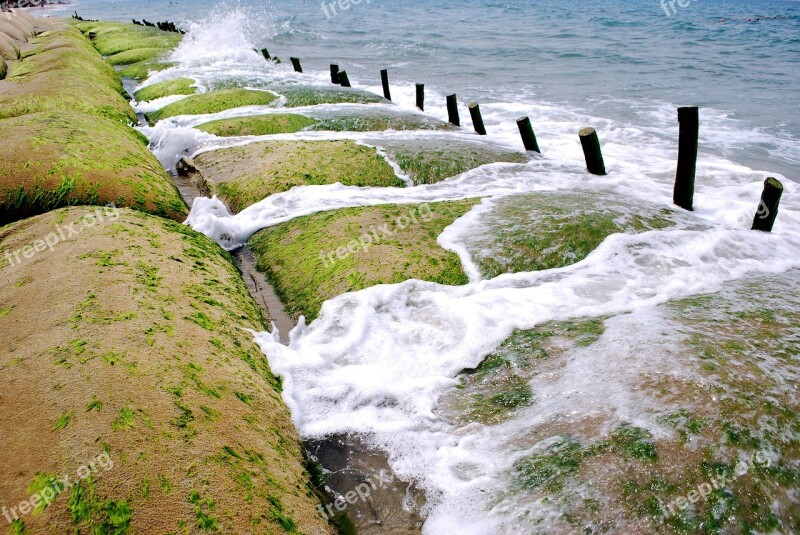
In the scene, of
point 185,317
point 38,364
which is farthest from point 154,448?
point 185,317

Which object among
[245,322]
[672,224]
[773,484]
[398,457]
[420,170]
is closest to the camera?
[773,484]

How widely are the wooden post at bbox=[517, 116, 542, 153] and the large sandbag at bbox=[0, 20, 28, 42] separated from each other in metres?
22.1

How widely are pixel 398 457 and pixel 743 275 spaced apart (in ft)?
16.6

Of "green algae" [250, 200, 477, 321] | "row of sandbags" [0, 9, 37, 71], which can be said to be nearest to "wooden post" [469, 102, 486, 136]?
"green algae" [250, 200, 477, 321]

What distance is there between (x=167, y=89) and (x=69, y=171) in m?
12.2

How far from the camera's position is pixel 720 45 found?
34.6m

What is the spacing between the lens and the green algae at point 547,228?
20.0ft

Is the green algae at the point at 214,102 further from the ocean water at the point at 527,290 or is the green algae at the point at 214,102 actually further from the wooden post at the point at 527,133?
the wooden post at the point at 527,133

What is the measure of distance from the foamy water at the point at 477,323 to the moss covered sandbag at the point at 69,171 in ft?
2.51

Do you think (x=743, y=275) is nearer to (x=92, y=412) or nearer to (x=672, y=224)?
(x=672, y=224)

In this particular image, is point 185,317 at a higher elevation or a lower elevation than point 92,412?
lower

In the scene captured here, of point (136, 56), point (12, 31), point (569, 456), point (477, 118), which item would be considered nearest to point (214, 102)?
point (477, 118)

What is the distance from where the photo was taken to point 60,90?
1080 centimetres

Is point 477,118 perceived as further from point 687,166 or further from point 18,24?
point 18,24
